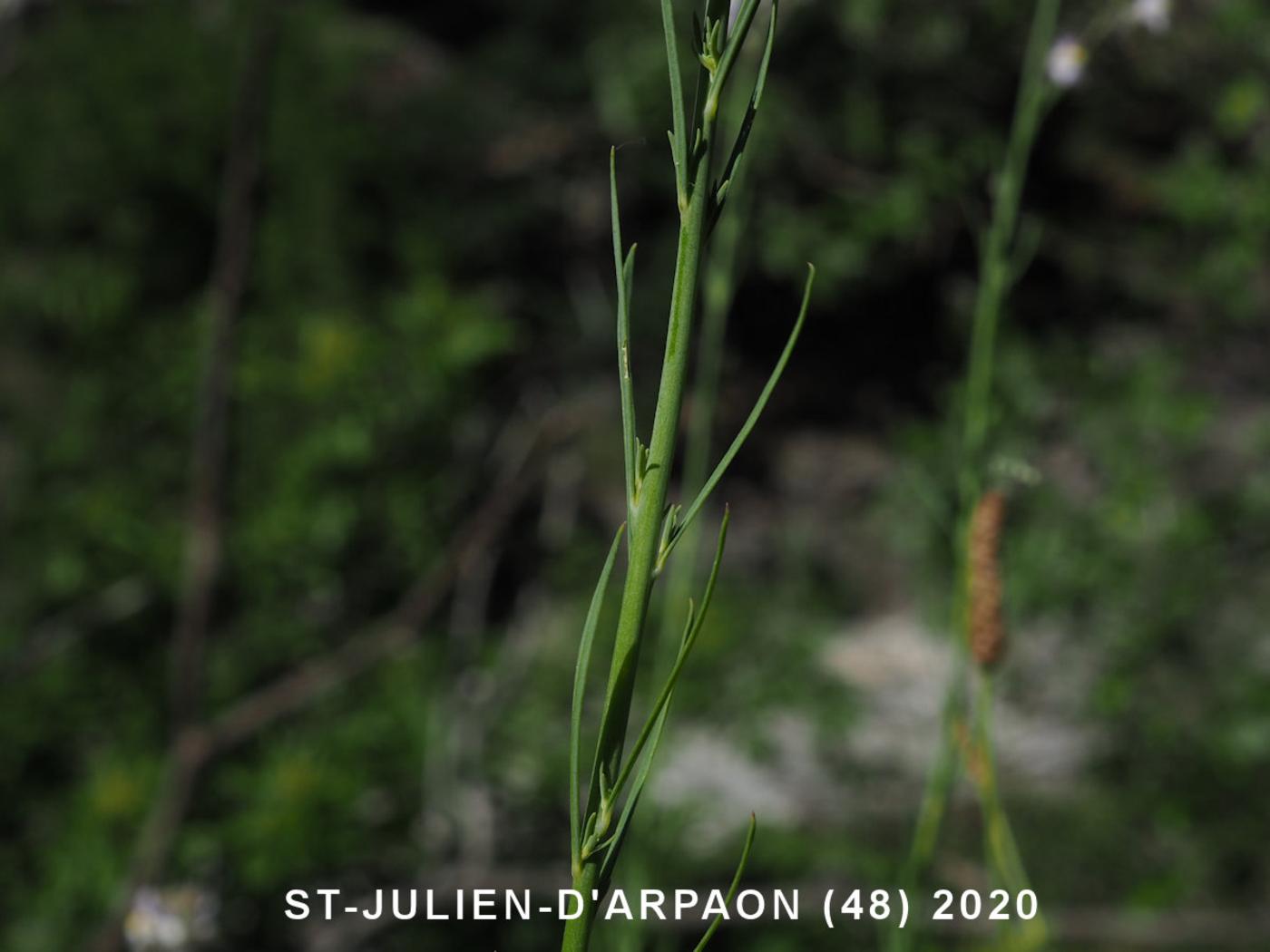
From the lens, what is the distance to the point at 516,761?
6.60 ft

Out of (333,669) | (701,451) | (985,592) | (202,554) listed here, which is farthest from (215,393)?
(985,592)

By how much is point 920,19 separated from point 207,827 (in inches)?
74.3

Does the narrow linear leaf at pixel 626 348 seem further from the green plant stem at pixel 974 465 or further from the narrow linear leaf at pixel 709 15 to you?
the green plant stem at pixel 974 465

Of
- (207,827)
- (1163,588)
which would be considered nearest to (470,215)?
(207,827)

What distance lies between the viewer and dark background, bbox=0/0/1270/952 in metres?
1.91

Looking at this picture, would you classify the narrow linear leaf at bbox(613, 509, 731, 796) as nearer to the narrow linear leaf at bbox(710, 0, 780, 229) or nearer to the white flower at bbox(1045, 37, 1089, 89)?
the narrow linear leaf at bbox(710, 0, 780, 229)

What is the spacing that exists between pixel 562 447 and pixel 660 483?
6.91ft

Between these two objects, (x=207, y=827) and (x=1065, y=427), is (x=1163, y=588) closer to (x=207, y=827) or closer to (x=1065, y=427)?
(x=1065, y=427)

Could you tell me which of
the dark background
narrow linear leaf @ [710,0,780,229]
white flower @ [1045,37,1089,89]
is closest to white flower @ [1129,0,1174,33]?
white flower @ [1045,37,1089,89]

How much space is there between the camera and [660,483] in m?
0.34

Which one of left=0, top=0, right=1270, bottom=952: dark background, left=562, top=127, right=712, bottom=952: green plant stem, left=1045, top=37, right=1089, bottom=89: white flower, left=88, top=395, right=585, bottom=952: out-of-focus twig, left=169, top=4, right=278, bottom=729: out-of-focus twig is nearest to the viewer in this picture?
left=562, top=127, right=712, bottom=952: green plant stem

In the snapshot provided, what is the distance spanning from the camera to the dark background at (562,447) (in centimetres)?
191

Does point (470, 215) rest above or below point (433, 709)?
above

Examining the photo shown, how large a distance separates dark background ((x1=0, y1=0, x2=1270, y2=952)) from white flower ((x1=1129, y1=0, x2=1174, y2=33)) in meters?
1.02
